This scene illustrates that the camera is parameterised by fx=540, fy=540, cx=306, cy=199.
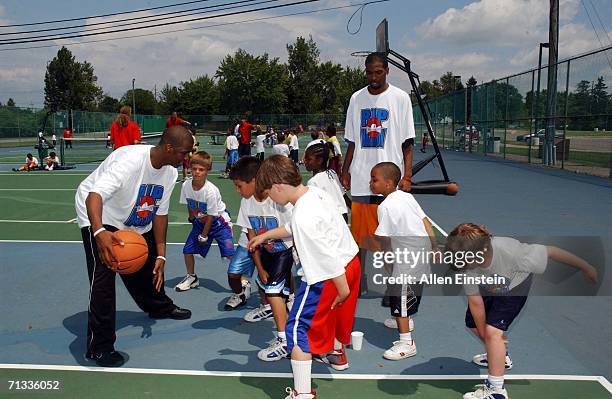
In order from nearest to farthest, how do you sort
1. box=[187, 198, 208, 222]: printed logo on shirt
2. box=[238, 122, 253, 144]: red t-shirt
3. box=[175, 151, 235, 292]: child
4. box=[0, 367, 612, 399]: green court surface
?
box=[0, 367, 612, 399]: green court surface
box=[175, 151, 235, 292]: child
box=[187, 198, 208, 222]: printed logo on shirt
box=[238, 122, 253, 144]: red t-shirt

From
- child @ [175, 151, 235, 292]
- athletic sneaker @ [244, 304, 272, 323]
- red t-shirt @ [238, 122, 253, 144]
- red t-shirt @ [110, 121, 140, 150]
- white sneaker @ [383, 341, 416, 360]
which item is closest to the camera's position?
white sneaker @ [383, 341, 416, 360]

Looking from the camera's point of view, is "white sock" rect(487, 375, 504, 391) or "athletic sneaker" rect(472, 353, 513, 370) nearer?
"white sock" rect(487, 375, 504, 391)

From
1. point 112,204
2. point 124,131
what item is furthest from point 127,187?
point 124,131

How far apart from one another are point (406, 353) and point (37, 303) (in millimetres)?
3823

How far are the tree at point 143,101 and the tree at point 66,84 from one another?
1898 centimetres

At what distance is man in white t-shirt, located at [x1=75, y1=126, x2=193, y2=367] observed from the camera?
399 centimetres

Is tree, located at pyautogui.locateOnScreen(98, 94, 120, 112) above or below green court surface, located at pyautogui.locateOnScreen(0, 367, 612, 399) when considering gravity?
above

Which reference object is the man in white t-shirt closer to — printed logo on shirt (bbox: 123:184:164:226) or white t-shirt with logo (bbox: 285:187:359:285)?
printed logo on shirt (bbox: 123:184:164:226)

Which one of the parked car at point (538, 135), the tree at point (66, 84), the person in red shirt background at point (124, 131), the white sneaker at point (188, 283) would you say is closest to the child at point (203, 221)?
the white sneaker at point (188, 283)

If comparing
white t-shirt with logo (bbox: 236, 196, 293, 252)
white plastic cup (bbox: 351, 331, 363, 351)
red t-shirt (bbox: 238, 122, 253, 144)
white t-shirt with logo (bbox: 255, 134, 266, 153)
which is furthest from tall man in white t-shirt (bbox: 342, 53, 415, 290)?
white t-shirt with logo (bbox: 255, 134, 266, 153)

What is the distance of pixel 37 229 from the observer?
951 cm

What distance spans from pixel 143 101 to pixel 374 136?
109 meters

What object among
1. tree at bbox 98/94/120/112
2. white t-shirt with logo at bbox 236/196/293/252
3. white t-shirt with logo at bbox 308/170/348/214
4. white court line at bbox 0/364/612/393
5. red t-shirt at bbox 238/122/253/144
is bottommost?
white court line at bbox 0/364/612/393

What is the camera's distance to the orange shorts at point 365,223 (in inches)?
207
